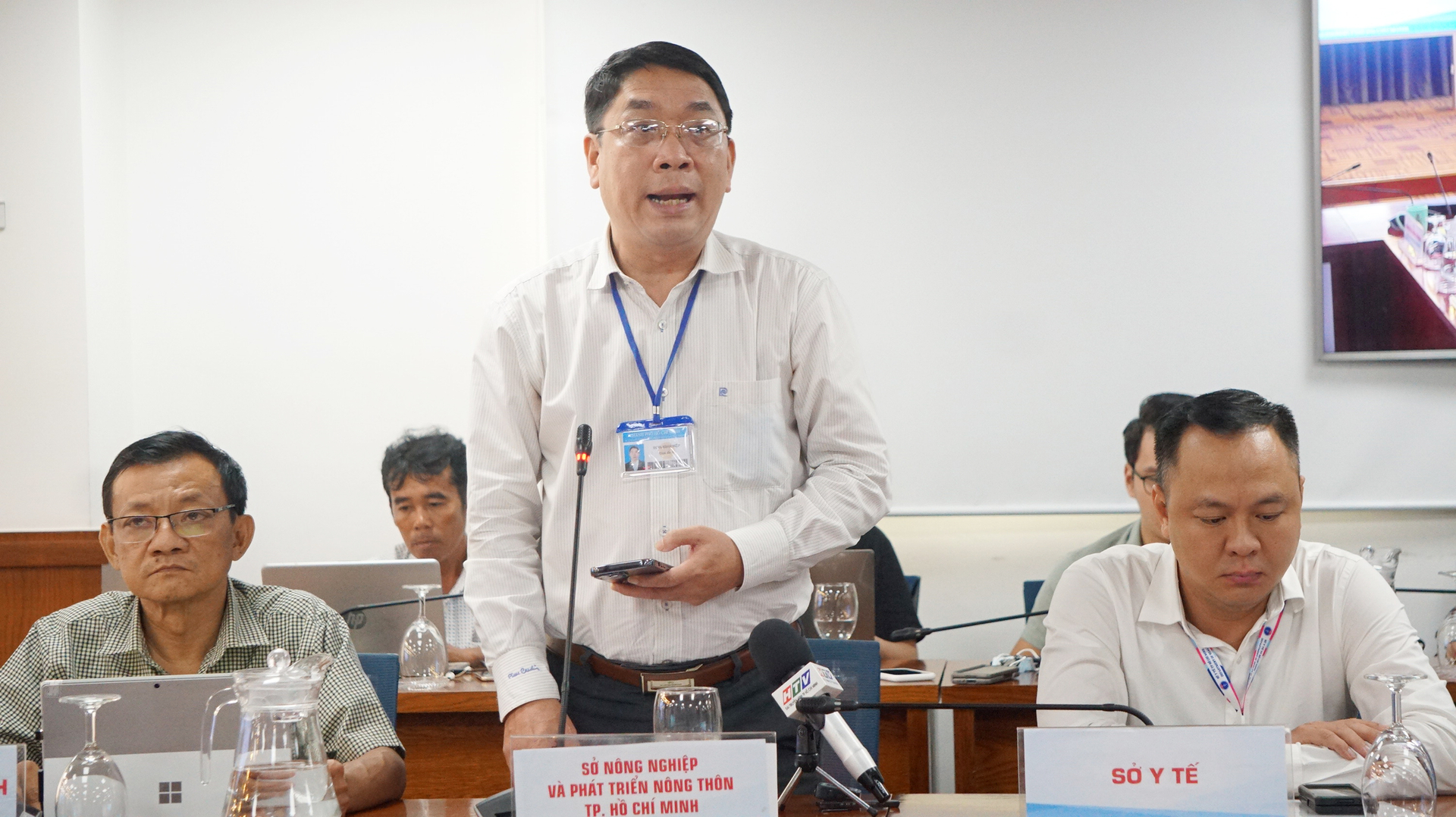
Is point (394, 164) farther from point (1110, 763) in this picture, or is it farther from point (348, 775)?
point (1110, 763)

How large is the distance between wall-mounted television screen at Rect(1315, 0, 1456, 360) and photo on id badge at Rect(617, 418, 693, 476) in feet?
Answer: 10.8

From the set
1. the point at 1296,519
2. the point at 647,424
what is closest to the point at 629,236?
the point at 647,424

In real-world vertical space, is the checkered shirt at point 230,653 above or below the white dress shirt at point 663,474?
below

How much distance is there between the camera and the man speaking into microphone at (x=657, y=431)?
1945mm

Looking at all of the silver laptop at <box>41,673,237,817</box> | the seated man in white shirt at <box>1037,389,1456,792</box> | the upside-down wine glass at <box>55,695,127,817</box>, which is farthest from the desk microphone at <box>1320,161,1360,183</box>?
the upside-down wine glass at <box>55,695,127,817</box>

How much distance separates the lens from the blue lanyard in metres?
2.04

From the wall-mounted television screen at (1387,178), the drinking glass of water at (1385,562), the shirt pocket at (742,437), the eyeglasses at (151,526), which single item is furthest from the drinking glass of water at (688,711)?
the wall-mounted television screen at (1387,178)

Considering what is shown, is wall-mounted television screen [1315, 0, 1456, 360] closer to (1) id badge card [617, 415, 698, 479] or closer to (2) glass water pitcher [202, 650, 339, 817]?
(1) id badge card [617, 415, 698, 479]

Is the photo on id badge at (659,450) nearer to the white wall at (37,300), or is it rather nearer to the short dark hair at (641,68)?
the short dark hair at (641,68)

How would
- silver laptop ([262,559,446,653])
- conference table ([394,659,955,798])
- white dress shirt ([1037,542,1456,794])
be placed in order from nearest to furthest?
1. white dress shirt ([1037,542,1456,794])
2. conference table ([394,659,955,798])
3. silver laptop ([262,559,446,653])

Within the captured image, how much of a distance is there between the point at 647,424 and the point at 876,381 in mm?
2720

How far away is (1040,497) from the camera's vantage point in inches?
180

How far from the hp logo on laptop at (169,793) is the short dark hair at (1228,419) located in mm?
1506

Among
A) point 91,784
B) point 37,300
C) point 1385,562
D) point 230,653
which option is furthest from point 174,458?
point 1385,562
